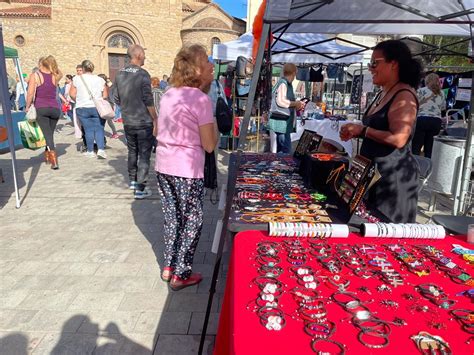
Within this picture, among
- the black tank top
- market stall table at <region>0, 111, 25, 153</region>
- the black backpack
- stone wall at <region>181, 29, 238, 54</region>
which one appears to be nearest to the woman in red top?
market stall table at <region>0, 111, 25, 153</region>

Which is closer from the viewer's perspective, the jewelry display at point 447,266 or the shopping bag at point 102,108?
the jewelry display at point 447,266

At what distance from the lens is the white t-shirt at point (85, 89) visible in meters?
6.88

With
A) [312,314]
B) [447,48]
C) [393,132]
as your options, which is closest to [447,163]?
[447,48]

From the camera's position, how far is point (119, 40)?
27.2m

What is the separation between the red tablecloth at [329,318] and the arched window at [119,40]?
28929 millimetres

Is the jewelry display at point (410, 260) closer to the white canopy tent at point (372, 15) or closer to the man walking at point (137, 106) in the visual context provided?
the white canopy tent at point (372, 15)

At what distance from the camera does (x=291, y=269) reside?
4.95 ft

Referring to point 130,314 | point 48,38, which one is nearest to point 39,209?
point 130,314

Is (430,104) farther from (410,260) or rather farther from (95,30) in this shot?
(95,30)

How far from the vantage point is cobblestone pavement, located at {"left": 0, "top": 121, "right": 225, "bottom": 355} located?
232 centimetres

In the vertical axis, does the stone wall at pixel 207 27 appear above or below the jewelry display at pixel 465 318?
above

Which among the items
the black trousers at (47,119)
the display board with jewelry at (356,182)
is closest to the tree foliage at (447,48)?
the display board with jewelry at (356,182)

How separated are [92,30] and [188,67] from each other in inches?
1074

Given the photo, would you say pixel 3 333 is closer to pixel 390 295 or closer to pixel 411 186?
pixel 390 295
